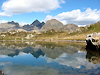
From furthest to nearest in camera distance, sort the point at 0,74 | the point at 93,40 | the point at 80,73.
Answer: the point at 93,40
the point at 80,73
the point at 0,74

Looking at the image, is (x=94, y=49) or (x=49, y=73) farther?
(x=94, y=49)

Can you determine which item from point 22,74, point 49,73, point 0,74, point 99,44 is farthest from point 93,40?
point 0,74

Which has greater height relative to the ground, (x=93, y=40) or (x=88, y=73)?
(x=93, y=40)

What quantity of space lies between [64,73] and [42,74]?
15.5 ft

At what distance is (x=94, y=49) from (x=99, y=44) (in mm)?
7463

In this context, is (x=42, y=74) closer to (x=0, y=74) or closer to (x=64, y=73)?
(x=64, y=73)

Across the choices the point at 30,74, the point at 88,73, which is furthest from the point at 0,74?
the point at 88,73

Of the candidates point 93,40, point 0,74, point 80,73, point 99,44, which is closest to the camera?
point 0,74

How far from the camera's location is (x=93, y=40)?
51.8m

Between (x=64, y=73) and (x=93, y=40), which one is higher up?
(x=93, y=40)

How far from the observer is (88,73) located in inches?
862

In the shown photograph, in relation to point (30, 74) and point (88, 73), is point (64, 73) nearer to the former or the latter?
point (88, 73)

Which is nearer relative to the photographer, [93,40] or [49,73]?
[49,73]

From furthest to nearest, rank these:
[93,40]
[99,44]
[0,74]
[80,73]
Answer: [93,40]
[99,44]
[80,73]
[0,74]
